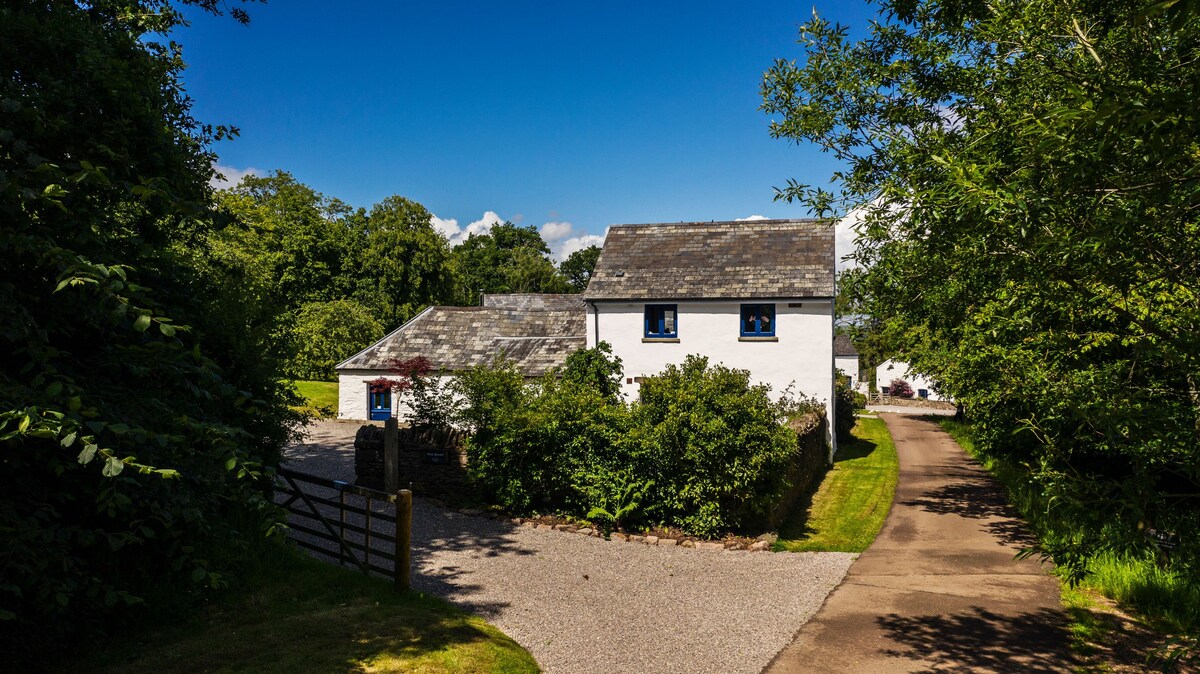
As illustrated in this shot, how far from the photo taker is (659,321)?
24094 mm

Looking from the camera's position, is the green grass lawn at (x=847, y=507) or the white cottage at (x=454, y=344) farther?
the white cottage at (x=454, y=344)

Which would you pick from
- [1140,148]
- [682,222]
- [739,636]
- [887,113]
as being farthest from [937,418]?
[1140,148]

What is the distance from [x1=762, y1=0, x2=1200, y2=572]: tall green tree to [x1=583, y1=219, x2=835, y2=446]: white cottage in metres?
4.91

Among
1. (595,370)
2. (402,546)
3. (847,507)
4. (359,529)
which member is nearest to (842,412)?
(847,507)

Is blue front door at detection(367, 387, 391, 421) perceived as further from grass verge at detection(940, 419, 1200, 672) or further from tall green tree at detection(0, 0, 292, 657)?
grass verge at detection(940, 419, 1200, 672)

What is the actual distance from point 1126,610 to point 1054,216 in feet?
23.1

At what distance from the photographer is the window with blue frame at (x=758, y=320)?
23.1m

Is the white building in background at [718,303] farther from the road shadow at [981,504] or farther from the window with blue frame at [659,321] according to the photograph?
the road shadow at [981,504]

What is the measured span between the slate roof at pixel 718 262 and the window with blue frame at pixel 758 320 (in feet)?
1.82

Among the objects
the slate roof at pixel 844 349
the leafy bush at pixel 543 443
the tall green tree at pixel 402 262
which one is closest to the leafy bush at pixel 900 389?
the slate roof at pixel 844 349

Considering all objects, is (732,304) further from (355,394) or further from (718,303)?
(355,394)

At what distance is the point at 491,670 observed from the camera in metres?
7.30

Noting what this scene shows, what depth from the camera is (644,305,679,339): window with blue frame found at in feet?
78.7

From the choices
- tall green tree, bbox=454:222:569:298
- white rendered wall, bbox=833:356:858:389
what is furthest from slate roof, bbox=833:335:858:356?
tall green tree, bbox=454:222:569:298
